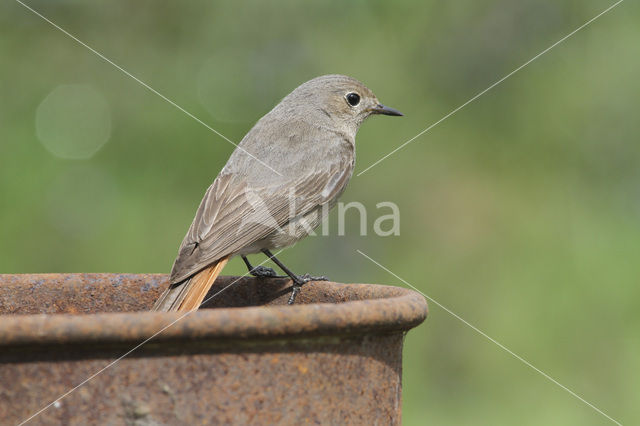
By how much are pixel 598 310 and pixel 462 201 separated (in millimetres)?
1156

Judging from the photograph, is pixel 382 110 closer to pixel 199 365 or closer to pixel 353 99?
pixel 353 99

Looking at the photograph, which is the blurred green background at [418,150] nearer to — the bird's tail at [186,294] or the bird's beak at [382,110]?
the bird's beak at [382,110]

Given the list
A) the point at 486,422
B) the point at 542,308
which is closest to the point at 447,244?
the point at 542,308

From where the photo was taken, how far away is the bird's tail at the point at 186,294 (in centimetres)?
276

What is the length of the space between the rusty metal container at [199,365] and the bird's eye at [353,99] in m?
2.72

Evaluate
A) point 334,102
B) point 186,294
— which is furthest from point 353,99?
point 186,294

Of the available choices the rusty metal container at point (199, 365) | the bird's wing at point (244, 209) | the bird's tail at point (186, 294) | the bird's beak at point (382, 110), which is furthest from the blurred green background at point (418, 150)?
the rusty metal container at point (199, 365)

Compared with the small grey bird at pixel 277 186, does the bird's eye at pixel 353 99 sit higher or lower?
higher

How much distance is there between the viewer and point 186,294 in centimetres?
284

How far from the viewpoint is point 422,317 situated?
6.96 feet

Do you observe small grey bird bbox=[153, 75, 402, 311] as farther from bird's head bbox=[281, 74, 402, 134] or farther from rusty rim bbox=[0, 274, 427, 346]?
rusty rim bbox=[0, 274, 427, 346]

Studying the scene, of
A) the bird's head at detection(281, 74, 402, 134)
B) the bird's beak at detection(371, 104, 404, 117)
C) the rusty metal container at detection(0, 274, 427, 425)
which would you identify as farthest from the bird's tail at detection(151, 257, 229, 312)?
the bird's beak at detection(371, 104, 404, 117)

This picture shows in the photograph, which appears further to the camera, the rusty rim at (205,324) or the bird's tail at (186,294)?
the bird's tail at (186,294)

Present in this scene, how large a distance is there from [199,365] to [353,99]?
3074mm
